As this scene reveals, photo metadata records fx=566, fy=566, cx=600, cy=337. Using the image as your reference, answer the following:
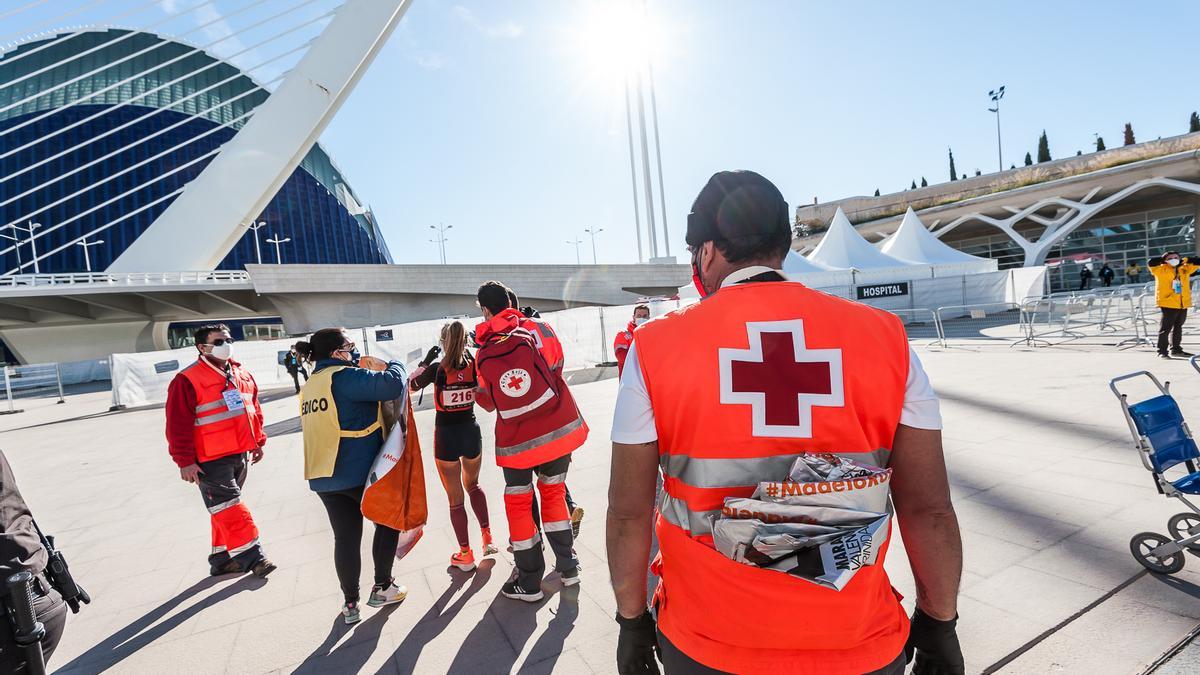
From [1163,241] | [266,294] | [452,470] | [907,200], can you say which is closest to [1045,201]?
[1163,241]

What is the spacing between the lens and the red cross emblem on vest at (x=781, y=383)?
129 cm

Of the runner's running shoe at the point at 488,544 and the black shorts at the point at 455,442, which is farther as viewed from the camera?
the runner's running shoe at the point at 488,544

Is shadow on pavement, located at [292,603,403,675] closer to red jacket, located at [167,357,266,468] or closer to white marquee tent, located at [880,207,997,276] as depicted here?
red jacket, located at [167,357,266,468]

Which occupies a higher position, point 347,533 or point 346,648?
point 347,533

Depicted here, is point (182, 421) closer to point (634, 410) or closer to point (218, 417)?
point (218, 417)

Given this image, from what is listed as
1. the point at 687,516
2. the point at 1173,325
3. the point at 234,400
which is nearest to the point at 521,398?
the point at 687,516

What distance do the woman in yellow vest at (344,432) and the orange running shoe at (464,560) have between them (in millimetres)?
607

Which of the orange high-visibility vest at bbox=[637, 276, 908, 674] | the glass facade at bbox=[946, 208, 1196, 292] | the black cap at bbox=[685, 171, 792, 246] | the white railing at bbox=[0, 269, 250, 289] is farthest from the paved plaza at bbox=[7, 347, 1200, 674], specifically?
the glass facade at bbox=[946, 208, 1196, 292]

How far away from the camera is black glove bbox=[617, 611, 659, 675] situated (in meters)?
1.51

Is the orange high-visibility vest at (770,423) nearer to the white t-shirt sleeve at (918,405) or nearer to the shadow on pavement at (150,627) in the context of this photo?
the white t-shirt sleeve at (918,405)

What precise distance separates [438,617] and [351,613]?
1.73 ft

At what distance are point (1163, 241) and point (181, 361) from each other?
49628 mm

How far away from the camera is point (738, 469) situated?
4.30 ft

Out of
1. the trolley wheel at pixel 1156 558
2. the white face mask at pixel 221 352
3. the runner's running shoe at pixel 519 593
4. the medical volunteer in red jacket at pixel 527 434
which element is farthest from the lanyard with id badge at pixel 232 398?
the trolley wheel at pixel 1156 558
